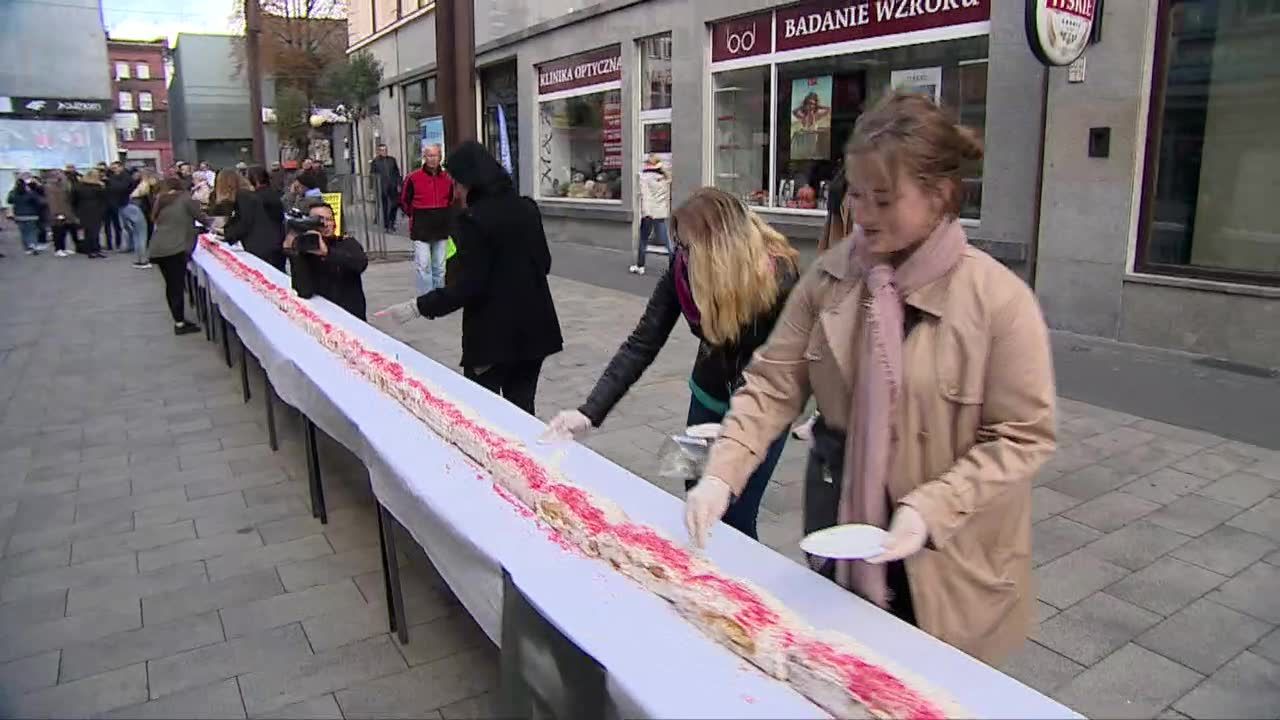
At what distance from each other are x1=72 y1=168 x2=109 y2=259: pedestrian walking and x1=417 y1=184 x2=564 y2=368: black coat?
18.3m

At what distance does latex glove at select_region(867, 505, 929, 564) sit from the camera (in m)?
1.70

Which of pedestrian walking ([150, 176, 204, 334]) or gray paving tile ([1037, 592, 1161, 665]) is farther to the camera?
pedestrian walking ([150, 176, 204, 334])

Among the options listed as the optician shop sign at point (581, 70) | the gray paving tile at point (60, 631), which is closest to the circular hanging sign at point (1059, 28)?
the gray paving tile at point (60, 631)

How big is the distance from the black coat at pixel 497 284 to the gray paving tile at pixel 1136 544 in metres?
2.66

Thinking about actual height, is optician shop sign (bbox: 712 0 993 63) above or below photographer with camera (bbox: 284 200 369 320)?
above

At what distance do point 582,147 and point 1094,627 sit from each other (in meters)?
14.2

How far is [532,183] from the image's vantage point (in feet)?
57.7

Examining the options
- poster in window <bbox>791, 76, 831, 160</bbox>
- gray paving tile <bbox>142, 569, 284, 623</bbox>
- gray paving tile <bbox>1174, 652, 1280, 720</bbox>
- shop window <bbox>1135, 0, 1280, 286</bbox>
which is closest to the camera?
gray paving tile <bbox>1174, 652, 1280, 720</bbox>

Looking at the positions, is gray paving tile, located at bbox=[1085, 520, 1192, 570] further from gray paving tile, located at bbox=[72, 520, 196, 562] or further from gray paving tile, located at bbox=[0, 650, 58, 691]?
gray paving tile, located at bbox=[72, 520, 196, 562]

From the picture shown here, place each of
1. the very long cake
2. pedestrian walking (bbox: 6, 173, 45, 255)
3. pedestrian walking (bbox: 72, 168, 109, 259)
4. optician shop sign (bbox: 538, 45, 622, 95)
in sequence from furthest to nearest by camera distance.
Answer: pedestrian walking (bbox: 6, 173, 45, 255)
pedestrian walking (bbox: 72, 168, 109, 259)
optician shop sign (bbox: 538, 45, 622, 95)
the very long cake

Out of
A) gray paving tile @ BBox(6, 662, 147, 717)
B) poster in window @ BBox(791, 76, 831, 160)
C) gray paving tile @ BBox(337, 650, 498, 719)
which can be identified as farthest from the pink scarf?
poster in window @ BBox(791, 76, 831, 160)

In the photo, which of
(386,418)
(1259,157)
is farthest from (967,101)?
(386,418)

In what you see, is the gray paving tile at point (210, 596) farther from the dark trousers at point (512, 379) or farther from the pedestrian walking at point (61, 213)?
the pedestrian walking at point (61, 213)

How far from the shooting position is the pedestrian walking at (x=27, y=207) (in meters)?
20.4
